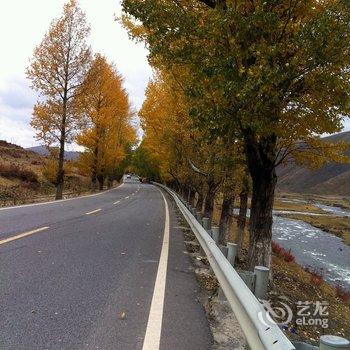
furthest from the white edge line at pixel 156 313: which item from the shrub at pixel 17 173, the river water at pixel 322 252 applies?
the shrub at pixel 17 173

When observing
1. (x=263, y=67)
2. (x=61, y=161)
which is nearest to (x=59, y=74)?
(x=61, y=161)

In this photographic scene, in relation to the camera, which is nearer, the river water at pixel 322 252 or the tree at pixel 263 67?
the tree at pixel 263 67

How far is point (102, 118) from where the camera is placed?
34438 mm

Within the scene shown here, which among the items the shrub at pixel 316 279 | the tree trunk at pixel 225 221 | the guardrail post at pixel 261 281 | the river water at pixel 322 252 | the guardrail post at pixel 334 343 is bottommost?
the river water at pixel 322 252

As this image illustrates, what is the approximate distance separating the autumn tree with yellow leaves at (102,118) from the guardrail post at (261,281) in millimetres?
25563

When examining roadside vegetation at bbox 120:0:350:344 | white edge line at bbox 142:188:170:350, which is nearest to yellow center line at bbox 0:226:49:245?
white edge line at bbox 142:188:170:350

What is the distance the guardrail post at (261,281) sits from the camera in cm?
431

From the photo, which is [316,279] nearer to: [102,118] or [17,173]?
[102,118]

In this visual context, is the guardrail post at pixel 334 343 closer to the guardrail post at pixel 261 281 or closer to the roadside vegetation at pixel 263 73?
the guardrail post at pixel 261 281

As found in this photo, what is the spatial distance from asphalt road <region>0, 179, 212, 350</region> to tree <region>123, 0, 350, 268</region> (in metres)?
2.76

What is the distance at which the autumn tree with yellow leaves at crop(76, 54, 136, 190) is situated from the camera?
28938 millimetres

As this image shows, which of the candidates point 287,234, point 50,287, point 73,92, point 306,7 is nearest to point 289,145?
point 306,7

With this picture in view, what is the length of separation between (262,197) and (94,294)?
4940mm

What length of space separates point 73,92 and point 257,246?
21.7 m
